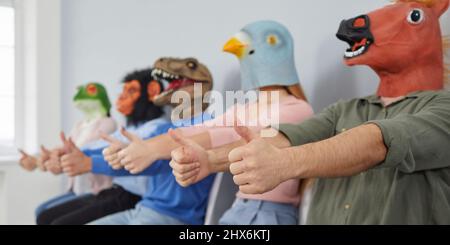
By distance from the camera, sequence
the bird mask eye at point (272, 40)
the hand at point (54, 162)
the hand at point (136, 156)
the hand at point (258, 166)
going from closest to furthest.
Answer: the hand at point (258, 166)
the hand at point (136, 156)
the bird mask eye at point (272, 40)
the hand at point (54, 162)

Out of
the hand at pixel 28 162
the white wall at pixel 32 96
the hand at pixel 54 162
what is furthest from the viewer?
the white wall at pixel 32 96

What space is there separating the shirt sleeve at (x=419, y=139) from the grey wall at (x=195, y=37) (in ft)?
0.81

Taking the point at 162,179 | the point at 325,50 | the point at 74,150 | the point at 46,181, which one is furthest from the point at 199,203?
the point at 46,181

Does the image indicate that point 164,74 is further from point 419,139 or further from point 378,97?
point 419,139

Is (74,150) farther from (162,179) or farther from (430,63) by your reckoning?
(430,63)

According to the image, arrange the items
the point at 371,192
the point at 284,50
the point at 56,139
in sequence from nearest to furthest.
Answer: the point at 371,192 < the point at 284,50 < the point at 56,139

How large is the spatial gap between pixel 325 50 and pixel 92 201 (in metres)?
0.64

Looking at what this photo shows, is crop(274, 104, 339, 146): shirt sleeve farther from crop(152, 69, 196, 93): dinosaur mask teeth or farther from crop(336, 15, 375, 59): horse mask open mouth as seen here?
crop(152, 69, 196, 93): dinosaur mask teeth

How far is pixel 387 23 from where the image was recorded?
550 millimetres

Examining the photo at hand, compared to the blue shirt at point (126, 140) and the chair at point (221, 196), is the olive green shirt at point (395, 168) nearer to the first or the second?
the chair at point (221, 196)

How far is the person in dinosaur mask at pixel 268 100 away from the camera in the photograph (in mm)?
702

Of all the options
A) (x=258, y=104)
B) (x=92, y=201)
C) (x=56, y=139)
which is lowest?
(x=92, y=201)

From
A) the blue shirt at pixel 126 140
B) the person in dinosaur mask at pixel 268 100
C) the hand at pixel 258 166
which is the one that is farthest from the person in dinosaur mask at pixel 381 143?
the blue shirt at pixel 126 140

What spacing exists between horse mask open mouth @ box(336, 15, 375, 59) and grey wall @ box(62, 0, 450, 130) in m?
0.14
